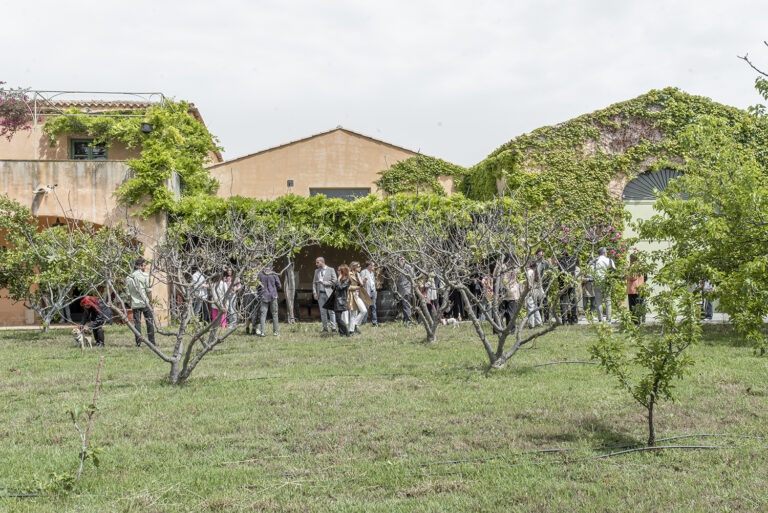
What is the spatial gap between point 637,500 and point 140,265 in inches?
392

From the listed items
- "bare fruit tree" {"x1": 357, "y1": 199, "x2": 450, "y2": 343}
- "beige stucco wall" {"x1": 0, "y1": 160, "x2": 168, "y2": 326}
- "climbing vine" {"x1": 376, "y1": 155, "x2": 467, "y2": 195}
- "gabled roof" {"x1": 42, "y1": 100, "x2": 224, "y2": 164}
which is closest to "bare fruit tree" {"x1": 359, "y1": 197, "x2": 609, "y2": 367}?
"bare fruit tree" {"x1": 357, "y1": 199, "x2": 450, "y2": 343}

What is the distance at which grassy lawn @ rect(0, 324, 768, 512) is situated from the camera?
4.10 metres

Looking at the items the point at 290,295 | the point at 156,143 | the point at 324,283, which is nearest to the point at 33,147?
the point at 156,143

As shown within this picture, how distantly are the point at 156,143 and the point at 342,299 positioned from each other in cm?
924

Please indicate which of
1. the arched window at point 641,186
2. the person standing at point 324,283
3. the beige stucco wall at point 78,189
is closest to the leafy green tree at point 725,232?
the person standing at point 324,283

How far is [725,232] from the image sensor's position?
6.03 meters

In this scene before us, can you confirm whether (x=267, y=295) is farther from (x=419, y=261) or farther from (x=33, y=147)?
(x=33, y=147)

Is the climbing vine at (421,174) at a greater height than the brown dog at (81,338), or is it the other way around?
the climbing vine at (421,174)

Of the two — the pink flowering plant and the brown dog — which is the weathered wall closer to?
the pink flowering plant

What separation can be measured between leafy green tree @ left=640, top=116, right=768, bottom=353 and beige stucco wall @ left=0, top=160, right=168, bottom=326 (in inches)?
545

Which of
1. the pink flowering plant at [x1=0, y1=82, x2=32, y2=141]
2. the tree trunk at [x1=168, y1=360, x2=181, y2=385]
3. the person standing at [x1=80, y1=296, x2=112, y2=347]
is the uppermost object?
the pink flowering plant at [x1=0, y1=82, x2=32, y2=141]

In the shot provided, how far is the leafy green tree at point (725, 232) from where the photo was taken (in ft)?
15.1

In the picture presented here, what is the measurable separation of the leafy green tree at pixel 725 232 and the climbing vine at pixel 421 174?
13591mm

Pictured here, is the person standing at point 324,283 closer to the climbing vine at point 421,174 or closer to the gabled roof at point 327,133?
the climbing vine at point 421,174
